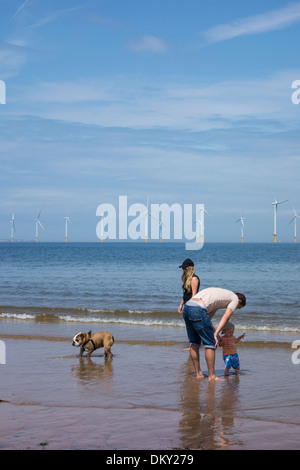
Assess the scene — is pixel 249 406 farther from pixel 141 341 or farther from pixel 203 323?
pixel 141 341

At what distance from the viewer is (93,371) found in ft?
33.1

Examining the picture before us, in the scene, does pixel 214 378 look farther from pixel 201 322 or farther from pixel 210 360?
pixel 201 322

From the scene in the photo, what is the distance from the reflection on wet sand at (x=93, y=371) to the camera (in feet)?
30.3

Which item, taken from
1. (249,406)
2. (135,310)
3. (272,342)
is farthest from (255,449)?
(135,310)

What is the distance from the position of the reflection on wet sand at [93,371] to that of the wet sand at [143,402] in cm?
2

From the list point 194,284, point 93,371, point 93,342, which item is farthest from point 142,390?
point 93,342

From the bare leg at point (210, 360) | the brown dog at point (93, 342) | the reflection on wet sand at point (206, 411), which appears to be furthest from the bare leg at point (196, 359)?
the brown dog at point (93, 342)

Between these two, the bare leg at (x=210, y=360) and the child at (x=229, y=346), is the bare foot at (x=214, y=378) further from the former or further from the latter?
the child at (x=229, y=346)

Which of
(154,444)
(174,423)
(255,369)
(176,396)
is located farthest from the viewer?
(255,369)

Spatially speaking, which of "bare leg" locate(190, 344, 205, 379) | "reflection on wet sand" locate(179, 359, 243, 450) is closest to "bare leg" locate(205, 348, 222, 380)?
"reflection on wet sand" locate(179, 359, 243, 450)

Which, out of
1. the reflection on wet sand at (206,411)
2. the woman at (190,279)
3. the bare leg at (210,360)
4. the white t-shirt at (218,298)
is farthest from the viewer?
the woman at (190,279)

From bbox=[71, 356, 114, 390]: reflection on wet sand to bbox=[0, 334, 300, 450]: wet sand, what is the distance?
2cm
